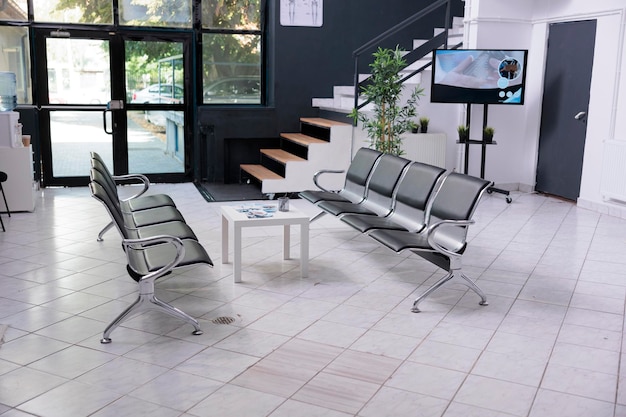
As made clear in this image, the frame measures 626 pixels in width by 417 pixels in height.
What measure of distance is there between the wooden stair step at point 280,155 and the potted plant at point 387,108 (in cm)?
90

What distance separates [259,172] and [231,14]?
85.2 inches

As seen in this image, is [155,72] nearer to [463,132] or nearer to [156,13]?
[156,13]

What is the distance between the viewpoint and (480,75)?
782 centimetres

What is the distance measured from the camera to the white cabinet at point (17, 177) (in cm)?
680

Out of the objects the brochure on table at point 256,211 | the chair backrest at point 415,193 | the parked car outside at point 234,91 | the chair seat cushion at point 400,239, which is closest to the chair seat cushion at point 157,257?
the brochure on table at point 256,211

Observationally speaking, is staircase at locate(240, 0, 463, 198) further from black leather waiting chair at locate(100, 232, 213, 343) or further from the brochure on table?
black leather waiting chair at locate(100, 232, 213, 343)

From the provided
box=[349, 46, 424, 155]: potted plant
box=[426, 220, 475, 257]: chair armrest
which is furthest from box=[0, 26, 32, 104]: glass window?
box=[426, 220, 475, 257]: chair armrest

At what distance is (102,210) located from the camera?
7.15 meters

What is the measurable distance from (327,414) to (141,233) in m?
2.12

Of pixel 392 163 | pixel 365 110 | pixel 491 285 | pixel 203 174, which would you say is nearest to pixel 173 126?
pixel 203 174

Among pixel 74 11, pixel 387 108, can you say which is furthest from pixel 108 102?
pixel 387 108

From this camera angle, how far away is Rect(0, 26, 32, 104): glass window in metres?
8.16

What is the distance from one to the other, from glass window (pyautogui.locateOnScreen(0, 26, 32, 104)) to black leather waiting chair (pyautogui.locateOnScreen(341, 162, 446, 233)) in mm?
5026

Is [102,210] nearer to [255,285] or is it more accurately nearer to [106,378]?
[255,285]
